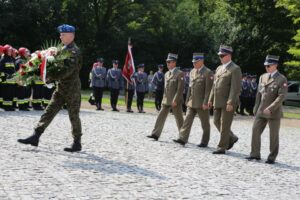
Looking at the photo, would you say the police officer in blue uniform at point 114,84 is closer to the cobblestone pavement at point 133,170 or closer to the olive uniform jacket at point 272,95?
the cobblestone pavement at point 133,170

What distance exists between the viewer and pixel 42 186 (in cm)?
662

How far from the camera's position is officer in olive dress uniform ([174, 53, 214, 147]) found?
1133 cm

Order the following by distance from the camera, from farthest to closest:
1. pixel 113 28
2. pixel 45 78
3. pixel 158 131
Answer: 1. pixel 113 28
2. pixel 158 131
3. pixel 45 78

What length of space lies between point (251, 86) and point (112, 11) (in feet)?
88.4

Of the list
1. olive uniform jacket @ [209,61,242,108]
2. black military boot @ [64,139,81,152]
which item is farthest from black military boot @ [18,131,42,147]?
olive uniform jacket @ [209,61,242,108]

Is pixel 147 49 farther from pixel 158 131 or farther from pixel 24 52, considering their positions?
pixel 158 131

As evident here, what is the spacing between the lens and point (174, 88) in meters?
12.2

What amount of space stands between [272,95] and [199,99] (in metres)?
1.91

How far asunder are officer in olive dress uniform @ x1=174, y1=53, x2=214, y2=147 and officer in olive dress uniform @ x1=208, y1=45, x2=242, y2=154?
0.71 metres

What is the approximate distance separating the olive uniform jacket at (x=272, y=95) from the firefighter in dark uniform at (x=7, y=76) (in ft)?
29.5

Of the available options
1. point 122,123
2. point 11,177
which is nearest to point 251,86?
point 122,123

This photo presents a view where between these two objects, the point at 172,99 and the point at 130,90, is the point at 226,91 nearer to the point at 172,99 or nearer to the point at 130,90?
the point at 172,99

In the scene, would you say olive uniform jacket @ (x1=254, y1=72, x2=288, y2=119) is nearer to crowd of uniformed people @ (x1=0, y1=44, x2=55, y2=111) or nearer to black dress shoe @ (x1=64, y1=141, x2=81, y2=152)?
black dress shoe @ (x1=64, y1=141, x2=81, y2=152)

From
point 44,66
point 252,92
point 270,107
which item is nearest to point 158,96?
point 252,92
